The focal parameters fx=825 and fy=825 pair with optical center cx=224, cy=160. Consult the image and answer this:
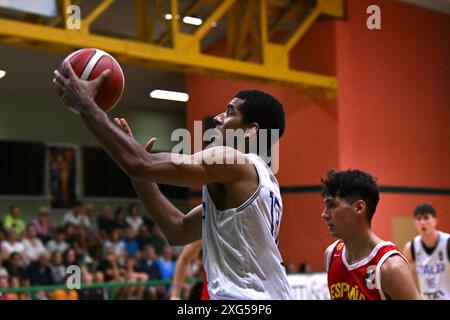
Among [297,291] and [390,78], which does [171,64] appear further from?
[390,78]

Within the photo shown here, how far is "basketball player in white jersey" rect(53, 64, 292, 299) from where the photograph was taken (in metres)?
3.68

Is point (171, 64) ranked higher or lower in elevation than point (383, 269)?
higher

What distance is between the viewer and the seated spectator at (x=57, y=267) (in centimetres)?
1333

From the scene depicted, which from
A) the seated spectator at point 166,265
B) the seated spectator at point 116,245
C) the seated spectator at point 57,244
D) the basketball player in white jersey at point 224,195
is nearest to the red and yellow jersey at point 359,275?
the basketball player in white jersey at point 224,195

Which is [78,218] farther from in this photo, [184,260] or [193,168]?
[193,168]

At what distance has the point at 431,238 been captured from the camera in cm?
1021

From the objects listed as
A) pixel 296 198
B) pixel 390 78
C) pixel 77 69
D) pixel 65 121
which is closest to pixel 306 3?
pixel 390 78

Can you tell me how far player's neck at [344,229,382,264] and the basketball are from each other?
1.50 metres

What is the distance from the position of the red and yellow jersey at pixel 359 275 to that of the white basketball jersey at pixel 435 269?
578 cm

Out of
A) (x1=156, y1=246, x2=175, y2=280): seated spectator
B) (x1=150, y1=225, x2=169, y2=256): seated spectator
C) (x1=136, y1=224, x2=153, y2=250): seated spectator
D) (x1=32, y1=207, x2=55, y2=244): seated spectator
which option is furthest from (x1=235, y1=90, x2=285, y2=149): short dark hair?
(x1=150, y1=225, x2=169, y2=256): seated spectator

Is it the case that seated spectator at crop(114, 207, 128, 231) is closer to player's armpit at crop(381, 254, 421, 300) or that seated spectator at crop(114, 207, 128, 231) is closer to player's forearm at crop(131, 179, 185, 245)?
player's forearm at crop(131, 179, 185, 245)
